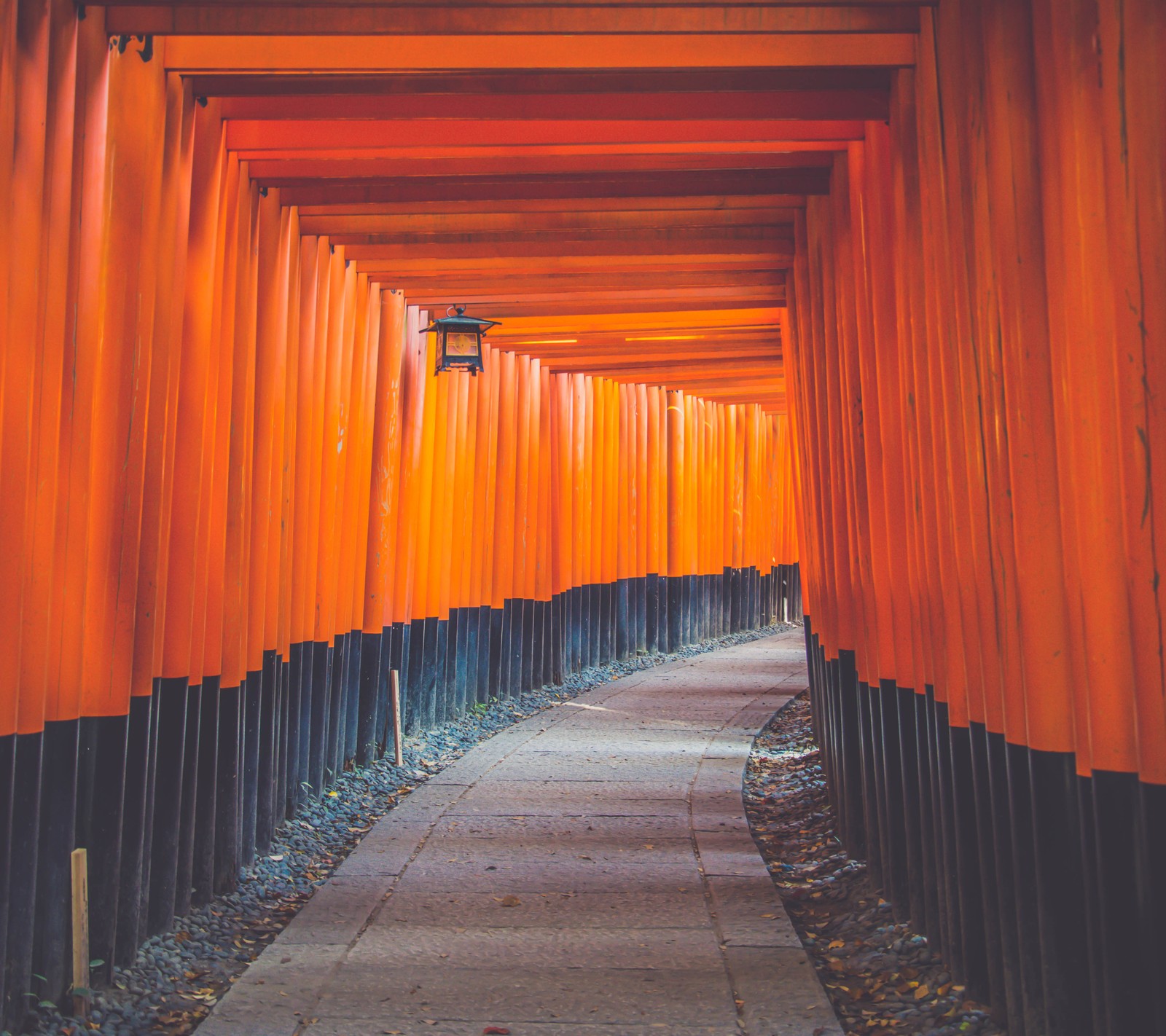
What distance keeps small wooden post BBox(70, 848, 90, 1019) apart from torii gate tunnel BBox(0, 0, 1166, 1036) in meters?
0.07

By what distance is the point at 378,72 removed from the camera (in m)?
4.59

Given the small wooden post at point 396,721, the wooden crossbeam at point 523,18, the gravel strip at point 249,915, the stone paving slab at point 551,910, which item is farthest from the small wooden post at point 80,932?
the small wooden post at point 396,721

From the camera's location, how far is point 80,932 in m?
3.96

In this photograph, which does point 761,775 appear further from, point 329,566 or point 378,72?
point 378,72

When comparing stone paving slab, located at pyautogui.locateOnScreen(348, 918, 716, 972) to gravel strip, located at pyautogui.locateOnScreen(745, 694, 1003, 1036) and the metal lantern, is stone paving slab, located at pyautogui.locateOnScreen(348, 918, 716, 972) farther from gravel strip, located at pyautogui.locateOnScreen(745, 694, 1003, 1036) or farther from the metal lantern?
the metal lantern

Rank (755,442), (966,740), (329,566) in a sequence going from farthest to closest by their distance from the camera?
(755,442), (329,566), (966,740)

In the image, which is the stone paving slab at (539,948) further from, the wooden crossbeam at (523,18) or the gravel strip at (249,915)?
the wooden crossbeam at (523,18)

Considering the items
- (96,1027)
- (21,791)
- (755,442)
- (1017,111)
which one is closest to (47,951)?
(96,1027)

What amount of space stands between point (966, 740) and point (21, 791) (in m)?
3.12

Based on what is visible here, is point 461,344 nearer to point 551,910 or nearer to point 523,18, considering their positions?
point 523,18

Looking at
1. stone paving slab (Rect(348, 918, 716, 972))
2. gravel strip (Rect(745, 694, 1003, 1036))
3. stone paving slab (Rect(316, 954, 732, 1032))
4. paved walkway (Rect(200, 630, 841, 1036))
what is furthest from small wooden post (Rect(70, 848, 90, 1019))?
gravel strip (Rect(745, 694, 1003, 1036))

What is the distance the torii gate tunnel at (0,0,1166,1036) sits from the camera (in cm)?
303

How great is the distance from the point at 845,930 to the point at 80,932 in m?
3.04

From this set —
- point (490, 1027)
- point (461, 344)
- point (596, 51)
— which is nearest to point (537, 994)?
point (490, 1027)
